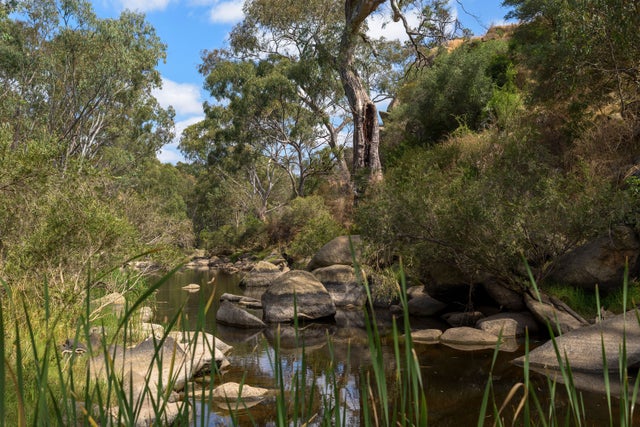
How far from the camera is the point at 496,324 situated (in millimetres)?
10156

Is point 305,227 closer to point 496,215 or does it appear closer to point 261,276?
point 261,276

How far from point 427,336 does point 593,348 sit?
9.97ft

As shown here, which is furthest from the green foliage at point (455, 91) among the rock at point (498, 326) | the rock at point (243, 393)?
the rock at point (243, 393)

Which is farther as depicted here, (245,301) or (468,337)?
(245,301)

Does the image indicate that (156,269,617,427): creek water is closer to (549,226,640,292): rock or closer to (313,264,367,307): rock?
(313,264,367,307): rock

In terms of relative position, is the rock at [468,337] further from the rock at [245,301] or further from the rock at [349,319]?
the rock at [245,301]

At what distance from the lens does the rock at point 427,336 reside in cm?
982

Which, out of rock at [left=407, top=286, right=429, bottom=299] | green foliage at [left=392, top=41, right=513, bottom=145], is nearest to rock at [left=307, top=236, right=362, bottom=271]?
rock at [left=407, top=286, right=429, bottom=299]

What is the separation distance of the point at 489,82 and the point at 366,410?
825 inches

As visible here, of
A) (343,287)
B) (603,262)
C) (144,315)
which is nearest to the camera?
(603,262)

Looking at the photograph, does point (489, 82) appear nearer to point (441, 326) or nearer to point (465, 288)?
point (465, 288)

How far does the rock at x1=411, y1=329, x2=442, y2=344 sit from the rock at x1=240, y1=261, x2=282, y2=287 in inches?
435

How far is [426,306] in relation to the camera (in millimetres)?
12977

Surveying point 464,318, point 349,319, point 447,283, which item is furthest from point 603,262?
point 349,319
